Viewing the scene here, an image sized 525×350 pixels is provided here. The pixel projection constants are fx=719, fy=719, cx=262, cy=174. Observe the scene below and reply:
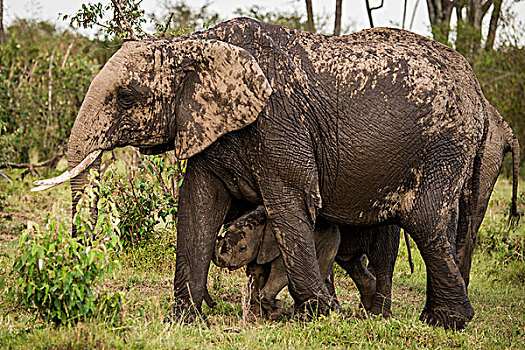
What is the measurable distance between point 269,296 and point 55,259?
90.1 inches

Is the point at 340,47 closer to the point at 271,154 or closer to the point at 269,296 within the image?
the point at 271,154

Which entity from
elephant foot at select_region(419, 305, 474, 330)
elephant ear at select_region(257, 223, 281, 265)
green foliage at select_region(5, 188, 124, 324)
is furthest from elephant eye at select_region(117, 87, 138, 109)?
elephant foot at select_region(419, 305, 474, 330)

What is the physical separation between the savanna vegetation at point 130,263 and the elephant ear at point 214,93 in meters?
0.66

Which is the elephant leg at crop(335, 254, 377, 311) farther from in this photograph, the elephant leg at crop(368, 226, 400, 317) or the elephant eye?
the elephant eye

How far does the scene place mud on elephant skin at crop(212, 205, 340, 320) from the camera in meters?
6.08

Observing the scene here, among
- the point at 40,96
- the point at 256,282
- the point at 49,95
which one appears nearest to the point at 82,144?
the point at 256,282

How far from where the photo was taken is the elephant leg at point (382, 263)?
6863 millimetres

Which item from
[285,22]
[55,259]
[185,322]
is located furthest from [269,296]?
[285,22]

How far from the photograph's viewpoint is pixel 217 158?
18.5 feet

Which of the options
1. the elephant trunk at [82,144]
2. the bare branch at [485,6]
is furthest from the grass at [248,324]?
the bare branch at [485,6]

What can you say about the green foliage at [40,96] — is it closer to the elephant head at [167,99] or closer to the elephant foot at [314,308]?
the elephant head at [167,99]

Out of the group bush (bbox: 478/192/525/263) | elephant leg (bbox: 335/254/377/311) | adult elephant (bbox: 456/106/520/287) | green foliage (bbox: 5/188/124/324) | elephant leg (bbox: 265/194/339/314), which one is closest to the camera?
green foliage (bbox: 5/188/124/324)

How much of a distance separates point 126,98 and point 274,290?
208 cm

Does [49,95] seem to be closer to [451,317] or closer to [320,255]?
[320,255]
